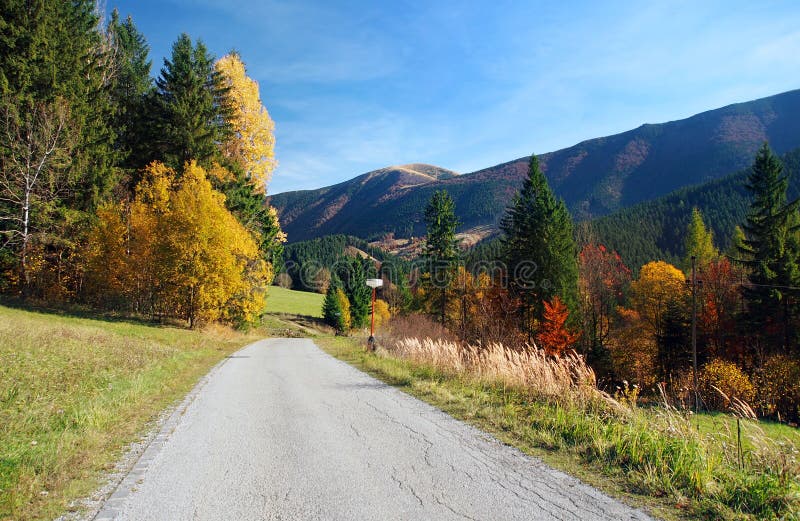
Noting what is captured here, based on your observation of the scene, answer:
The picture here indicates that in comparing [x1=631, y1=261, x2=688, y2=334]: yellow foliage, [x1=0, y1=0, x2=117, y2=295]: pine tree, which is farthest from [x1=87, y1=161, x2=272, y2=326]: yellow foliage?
[x1=631, y1=261, x2=688, y2=334]: yellow foliage

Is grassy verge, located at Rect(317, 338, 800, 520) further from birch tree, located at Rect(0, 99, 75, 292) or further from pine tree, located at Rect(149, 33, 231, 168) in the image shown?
pine tree, located at Rect(149, 33, 231, 168)

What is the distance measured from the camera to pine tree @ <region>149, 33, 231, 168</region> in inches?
1096

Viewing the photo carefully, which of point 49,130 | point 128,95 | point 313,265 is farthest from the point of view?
point 313,265

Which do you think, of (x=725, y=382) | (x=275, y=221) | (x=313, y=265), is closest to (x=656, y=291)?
(x=725, y=382)

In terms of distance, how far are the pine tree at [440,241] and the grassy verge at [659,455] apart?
3860cm

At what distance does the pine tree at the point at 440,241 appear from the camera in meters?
46.9

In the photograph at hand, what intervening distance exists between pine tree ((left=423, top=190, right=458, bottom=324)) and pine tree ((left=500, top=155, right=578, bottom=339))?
7.38 meters

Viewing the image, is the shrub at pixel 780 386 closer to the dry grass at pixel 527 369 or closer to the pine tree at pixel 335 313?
the dry grass at pixel 527 369

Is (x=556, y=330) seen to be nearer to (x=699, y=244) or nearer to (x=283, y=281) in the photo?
(x=699, y=244)

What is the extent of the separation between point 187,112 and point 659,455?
30717 millimetres

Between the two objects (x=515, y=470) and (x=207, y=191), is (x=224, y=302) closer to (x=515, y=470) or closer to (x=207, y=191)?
(x=207, y=191)

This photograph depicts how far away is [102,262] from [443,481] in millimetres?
29067

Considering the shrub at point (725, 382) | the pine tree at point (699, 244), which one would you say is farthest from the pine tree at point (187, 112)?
the pine tree at point (699, 244)

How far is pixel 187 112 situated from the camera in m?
27.9
